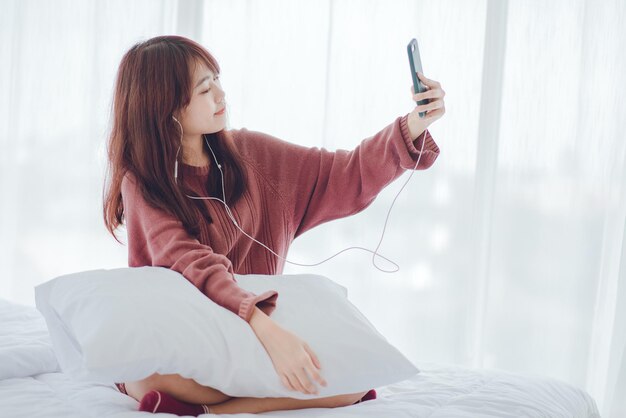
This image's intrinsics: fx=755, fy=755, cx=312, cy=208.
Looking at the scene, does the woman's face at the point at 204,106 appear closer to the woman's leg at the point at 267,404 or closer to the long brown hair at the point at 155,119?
the long brown hair at the point at 155,119

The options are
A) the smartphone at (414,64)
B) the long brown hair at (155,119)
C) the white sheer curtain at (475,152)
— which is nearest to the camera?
the smartphone at (414,64)

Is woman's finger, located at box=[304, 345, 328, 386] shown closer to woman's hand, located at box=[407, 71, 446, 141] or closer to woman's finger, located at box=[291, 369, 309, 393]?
woman's finger, located at box=[291, 369, 309, 393]

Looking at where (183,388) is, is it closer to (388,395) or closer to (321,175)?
(388,395)

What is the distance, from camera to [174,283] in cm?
118

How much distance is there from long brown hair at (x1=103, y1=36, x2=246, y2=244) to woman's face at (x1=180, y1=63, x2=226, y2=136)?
0.05 ft

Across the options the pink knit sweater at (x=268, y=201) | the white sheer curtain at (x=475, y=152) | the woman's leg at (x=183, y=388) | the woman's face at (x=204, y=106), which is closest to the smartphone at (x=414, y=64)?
the pink knit sweater at (x=268, y=201)

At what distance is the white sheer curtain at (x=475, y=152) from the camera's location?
2029mm

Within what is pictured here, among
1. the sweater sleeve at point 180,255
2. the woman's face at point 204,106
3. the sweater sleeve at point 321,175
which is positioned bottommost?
the sweater sleeve at point 180,255

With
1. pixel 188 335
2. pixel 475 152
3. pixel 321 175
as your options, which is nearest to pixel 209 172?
pixel 321 175

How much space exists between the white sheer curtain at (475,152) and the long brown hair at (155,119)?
0.81 m

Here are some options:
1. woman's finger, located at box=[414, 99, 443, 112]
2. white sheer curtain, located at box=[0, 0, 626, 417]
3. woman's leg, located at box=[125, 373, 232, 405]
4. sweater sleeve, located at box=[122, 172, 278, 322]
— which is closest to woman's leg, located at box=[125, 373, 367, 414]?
woman's leg, located at box=[125, 373, 232, 405]

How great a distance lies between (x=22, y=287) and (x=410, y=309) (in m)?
1.40

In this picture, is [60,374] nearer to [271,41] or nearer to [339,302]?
[339,302]

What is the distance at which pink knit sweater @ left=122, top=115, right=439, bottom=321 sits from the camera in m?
1.41
